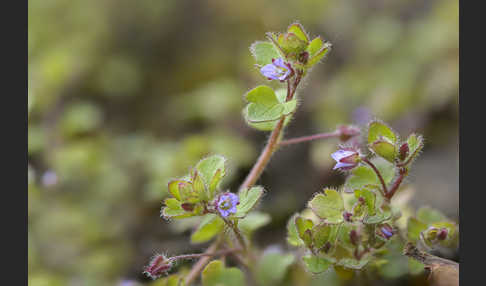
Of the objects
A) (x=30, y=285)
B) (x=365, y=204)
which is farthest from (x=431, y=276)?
(x=30, y=285)

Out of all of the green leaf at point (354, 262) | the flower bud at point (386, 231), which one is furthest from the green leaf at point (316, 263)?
the flower bud at point (386, 231)

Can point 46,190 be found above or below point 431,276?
above

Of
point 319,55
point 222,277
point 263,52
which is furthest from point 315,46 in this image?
point 222,277

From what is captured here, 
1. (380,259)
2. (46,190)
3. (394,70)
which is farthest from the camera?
(394,70)

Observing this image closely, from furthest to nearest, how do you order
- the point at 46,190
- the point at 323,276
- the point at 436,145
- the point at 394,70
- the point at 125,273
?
the point at 394,70
the point at 436,145
the point at 46,190
the point at 125,273
the point at 323,276

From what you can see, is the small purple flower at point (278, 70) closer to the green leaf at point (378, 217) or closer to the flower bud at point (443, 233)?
the green leaf at point (378, 217)

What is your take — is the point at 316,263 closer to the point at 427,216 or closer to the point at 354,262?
the point at 354,262

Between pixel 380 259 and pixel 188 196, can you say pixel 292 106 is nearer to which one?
pixel 188 196
